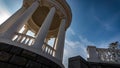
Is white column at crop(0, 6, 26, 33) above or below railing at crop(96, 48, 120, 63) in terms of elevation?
above

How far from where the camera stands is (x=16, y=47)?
491cm

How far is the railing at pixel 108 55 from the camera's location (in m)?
4.95

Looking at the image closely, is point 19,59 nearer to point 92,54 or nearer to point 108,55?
point 92,54

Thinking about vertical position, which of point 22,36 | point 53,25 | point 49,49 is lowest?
point 49,49

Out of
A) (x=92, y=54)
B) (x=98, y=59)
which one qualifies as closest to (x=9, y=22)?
(x=92, y=54)

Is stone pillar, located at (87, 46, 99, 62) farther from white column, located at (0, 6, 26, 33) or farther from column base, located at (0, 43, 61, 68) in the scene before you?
white column, located at (0, 6, 26, 33)

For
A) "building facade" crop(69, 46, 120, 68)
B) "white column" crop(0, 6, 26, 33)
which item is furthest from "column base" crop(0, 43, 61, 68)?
"white column" crop(0, 6, 26, 33)

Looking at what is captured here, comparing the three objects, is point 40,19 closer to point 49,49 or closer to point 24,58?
point 49,49

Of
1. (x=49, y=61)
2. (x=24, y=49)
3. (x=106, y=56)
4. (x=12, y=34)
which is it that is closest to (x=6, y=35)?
(x=12, y=34)

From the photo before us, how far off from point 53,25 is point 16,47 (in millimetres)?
8994

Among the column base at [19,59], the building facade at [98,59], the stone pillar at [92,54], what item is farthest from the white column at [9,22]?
the stone pillar at [92,54]

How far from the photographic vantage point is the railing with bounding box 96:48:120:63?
4946 mm

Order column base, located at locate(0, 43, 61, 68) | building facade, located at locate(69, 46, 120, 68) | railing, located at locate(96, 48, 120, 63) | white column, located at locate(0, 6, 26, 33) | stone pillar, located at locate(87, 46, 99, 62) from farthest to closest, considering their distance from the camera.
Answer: white column, located at locate(0, 6, 26, 33) < railing, located at locate(96, 48, 120, 63) < stone pillar, located at locate(87, 46, 99, 62) < column base, located at locate(0, 43, 61, 68) < building facade, located at locate(69, 46, 120, 68)

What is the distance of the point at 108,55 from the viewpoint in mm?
5156
